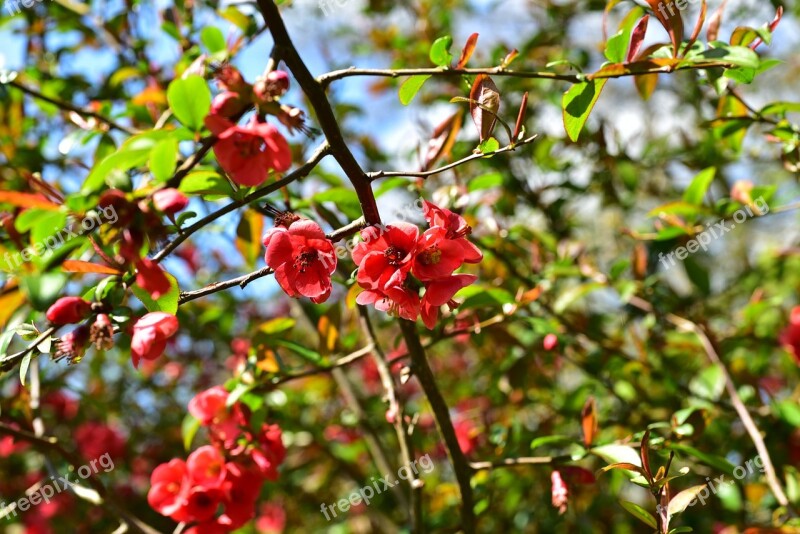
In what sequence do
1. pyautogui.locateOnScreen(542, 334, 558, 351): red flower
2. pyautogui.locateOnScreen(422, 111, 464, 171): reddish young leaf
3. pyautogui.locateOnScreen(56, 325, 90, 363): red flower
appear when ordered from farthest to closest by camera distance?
pyautogui.locateOnScreen(542, 334, 558, 351): red flower, pyautogui.locateOnScreen(422, 111, 464, 171): reddish young leaf, pyautogui.locateOnScreen(56, 325, 90, 363): red flower

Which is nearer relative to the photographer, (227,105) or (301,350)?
(227,105)

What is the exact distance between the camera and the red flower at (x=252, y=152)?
0.77m

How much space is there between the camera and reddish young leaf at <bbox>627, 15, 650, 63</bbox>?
84 centimetres

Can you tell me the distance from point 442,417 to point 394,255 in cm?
36

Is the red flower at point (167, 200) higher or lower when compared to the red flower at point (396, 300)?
higher

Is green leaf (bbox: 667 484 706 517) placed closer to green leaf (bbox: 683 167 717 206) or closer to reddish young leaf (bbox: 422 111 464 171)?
reddish young leaf (bbox: 422 111 464 171)

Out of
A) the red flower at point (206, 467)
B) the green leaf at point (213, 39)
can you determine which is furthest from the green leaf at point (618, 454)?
the green leaf at point (213, 39)

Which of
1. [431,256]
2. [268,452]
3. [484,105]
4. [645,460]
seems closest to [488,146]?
[484,105]

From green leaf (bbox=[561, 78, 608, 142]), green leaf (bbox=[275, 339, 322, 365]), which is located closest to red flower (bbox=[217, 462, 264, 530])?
green leaf (bbox=[275, 339, 322, 365])

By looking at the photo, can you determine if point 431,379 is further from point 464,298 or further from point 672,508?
point 672,508

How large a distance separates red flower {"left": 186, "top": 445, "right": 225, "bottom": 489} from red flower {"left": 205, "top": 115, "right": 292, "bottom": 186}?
577 mm

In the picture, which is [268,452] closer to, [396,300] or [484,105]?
[396,300]

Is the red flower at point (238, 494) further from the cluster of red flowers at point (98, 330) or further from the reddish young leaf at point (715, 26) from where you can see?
the reddish young leaf at point (715, 26)

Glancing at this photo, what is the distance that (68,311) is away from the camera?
28.9 inches
